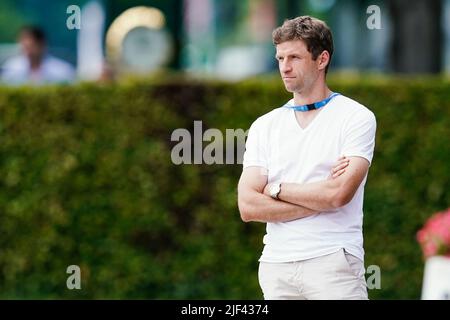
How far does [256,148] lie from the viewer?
4.50 metres

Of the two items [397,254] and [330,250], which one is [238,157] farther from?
[330,250]

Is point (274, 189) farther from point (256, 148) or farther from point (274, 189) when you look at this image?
point (256, 148)

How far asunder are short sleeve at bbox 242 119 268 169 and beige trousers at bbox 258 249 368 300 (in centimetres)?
41

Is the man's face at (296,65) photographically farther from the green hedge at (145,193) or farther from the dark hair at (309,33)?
the green hedge at (145,193)

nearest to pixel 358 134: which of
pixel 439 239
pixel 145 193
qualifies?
pixel 439 239

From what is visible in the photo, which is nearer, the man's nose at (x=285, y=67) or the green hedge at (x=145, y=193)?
the man's nose at (x=285, y=67)

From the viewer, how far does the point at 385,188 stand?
9141 millimetres

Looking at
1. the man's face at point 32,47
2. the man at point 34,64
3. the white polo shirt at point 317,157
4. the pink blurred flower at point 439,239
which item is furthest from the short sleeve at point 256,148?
the man's face at point 32,47

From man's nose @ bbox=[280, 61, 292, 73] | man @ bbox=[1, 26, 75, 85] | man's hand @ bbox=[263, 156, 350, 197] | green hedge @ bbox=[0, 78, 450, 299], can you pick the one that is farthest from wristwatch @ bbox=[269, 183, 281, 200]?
man @ bbox=[1, 26, 75, 85]

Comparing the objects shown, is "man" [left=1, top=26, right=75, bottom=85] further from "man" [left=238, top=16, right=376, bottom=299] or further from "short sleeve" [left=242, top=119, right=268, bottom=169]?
"man" [left=238, top=16, right=376, bottom=299]

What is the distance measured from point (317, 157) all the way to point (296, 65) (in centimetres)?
35

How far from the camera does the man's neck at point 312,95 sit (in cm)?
432

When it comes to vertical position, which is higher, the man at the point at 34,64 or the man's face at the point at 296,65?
the man at the point at 34,64
